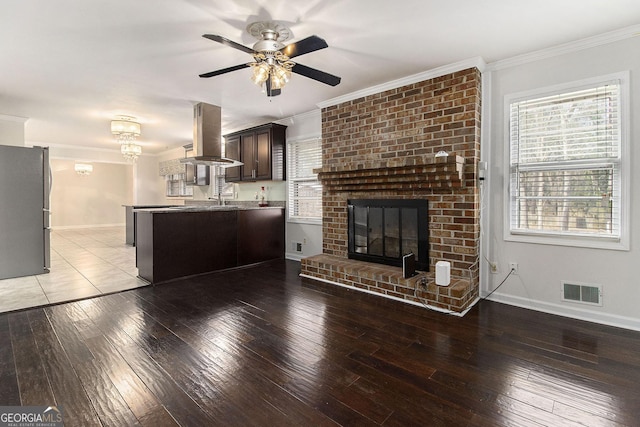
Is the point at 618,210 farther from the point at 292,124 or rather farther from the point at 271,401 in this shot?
the point at 292,124

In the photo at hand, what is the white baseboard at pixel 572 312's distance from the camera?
255 centimetres

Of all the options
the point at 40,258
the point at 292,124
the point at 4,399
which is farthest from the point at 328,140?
the point at 40,258

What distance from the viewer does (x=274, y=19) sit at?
237cm

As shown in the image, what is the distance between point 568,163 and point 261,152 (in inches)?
165

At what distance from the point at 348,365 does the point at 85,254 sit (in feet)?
19.1

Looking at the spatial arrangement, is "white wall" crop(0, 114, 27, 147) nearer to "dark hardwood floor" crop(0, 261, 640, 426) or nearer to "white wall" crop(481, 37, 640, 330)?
"dark hardwood floor" crop(0, 261, 640, 426)

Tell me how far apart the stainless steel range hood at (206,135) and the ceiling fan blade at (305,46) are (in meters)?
2.49

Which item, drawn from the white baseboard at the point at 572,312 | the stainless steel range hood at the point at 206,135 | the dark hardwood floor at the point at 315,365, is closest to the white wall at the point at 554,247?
the white baseboard at the point at 572,312

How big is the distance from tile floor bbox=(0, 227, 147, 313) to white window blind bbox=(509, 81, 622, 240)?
437 centimetres

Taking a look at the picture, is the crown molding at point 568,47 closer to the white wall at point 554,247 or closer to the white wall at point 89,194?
the white wall at point 554,247

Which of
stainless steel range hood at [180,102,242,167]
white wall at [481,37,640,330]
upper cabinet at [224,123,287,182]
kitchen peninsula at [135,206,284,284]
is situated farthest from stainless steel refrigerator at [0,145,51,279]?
white wall at [481,37,640,330]

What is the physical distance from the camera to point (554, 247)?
2.88 m

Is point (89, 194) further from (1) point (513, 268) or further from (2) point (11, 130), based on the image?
(1) point (513, 268)

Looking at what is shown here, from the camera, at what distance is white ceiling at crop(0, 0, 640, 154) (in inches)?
87.7
